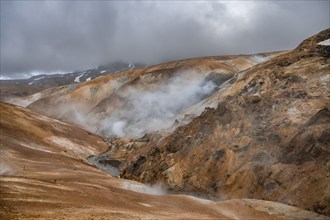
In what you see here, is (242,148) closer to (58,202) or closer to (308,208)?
(308,208)

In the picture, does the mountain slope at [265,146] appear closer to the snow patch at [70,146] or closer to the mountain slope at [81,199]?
the mountain slope at [81,199]

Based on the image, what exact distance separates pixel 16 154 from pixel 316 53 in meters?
41.3

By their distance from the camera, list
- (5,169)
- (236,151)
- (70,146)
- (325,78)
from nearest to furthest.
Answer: (5,169) < (236,151) < (325,78) < (70,146)

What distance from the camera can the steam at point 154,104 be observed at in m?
87.4

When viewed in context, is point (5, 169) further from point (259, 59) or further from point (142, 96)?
point (259, 59)

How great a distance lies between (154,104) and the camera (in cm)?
9788

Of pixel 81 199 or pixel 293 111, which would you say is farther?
pixel 293 111

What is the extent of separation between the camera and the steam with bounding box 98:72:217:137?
3440 inches

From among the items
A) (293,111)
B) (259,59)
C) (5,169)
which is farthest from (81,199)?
(259,59)

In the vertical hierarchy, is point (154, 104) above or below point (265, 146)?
above

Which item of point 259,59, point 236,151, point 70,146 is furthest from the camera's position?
point 259,59

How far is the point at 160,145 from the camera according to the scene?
5762cm

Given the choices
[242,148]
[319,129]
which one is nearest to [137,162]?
[242,148]

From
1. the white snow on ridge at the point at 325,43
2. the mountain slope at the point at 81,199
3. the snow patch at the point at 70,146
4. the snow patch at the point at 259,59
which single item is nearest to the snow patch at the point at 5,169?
the mountain slope at the point at 81,199
